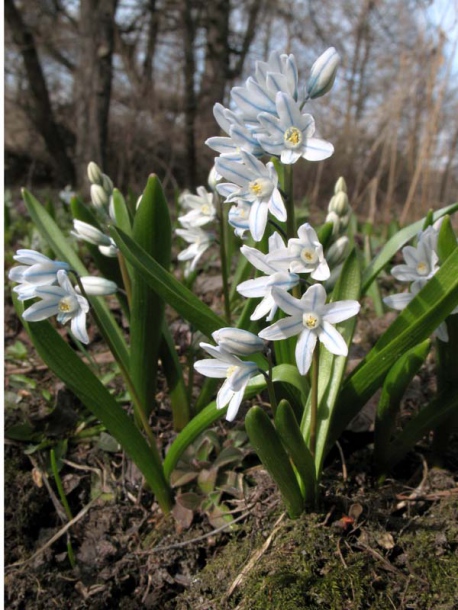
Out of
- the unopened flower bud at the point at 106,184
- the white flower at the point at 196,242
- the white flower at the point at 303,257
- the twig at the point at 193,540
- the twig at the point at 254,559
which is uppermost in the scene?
the unopened flower bud at the point at 106,184

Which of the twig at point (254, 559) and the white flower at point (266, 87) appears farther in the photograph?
the twig at point (254, 559)

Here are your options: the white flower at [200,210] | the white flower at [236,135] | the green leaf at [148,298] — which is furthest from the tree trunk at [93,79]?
the white flower at [236,135]

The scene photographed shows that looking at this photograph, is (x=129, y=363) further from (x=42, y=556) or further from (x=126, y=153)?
(x=126, y=153)

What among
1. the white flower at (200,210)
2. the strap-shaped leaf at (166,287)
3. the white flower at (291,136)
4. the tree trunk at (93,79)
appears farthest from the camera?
the tree trunk at (93,79)

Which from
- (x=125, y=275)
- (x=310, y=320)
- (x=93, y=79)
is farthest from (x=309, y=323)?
(x=93, y=79)

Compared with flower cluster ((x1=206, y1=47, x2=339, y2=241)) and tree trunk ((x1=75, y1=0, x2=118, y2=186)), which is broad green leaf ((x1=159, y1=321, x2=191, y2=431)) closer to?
flower cluster ((x1=206, y1=47, x2=339, y2=241))

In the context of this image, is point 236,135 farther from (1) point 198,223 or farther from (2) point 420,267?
(1) point 198,223

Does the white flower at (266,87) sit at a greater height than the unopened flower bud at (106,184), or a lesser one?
greater

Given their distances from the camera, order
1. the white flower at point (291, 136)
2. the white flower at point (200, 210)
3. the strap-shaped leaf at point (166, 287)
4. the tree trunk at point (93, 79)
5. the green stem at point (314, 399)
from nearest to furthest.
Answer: the white flower at point (291, 136)
the green stem at point (314, 399)
the strap-shaped leaf at point (166, 287)
the white flower at point (200, 210)
the tree trunk at point (93, 79)

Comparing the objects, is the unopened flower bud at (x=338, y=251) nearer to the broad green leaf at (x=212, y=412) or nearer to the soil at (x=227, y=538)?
the broad green leaf at (x=212, y=412)
